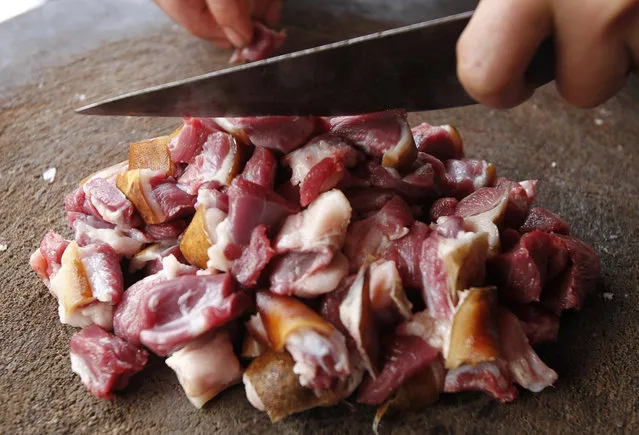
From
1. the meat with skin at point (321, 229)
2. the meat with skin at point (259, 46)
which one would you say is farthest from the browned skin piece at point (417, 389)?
the meat with skin at point (259, 46)

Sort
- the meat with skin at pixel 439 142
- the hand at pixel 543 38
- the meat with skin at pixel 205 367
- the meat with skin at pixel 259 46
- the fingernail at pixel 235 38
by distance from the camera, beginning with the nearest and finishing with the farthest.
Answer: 1. the hand at pixel 543 38
2. the meat with skin at pixel 205 367
3. the meat with skin at pixel 439 142
4. the fingernail at pixel 235 38
5. the meat with skin at pixel 259 46

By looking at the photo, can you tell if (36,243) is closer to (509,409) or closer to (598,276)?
(509,409)

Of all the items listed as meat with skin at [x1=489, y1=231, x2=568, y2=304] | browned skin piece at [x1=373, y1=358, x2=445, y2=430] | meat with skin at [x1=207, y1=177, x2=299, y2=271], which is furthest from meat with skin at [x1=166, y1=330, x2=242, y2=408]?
meat with skin at [x1=489, y1=231, x2=568, y2=304]

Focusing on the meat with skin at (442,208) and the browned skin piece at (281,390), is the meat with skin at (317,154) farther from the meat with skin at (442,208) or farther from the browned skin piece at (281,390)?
the browned skin piece at (281,390)

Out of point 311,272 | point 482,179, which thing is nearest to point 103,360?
point 311,272

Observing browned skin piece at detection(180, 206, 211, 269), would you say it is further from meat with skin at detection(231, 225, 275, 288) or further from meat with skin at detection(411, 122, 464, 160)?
meat with skin at detection(411, 122, 464, 160)

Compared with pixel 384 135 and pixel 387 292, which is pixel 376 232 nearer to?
pixel 387 292
